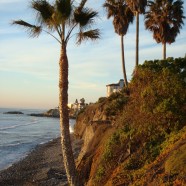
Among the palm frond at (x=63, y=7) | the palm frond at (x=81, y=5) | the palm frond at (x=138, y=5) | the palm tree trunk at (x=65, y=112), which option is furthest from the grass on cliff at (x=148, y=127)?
the palm frond at (x=138, y=5)

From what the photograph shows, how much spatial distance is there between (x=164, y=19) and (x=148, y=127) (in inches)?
991

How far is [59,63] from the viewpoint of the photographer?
46.7 ft

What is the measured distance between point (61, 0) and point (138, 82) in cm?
588

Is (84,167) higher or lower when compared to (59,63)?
lower

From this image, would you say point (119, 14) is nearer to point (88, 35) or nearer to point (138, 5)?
point (138, 5)

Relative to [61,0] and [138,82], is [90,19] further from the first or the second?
[138,82]

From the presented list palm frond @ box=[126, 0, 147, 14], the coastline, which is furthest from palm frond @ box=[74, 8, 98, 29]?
palm frond @ box=[126, 0, 147, 14]

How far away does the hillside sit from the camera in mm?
12906

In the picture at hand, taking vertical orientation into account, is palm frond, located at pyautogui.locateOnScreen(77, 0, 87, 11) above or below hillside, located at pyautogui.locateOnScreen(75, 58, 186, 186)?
above

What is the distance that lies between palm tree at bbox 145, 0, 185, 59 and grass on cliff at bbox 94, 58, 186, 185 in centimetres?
2185

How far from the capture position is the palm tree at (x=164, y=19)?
38.1 metres

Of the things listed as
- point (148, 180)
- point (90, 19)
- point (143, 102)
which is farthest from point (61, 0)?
point (148, 180)

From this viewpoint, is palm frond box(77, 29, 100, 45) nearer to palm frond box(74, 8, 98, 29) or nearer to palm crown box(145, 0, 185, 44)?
palm frond box(74, 8, 98, 29)

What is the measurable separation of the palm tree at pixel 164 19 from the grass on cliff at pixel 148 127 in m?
21.9
